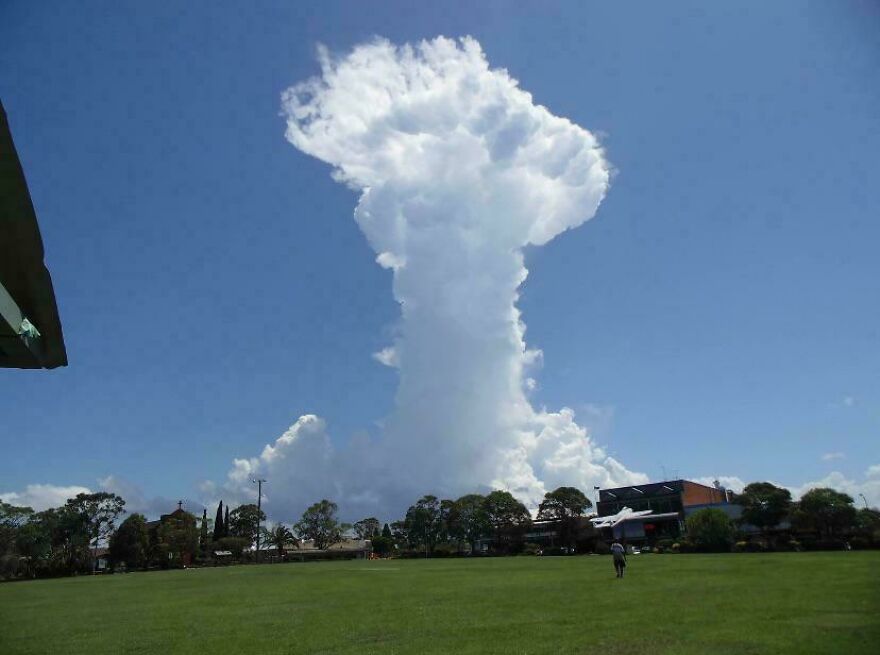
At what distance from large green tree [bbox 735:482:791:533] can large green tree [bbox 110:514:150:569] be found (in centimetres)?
8747

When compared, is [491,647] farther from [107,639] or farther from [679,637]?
[107,639]

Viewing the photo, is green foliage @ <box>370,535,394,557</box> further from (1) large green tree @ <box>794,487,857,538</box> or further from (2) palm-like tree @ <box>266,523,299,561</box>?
(1) large green tree @ <box>794,487,857,538</box>

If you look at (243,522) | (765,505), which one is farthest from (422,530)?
(765,505)

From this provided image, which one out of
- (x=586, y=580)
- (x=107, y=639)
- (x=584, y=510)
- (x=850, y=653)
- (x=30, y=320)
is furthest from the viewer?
(x=584, y=510)

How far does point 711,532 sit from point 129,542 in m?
82.7

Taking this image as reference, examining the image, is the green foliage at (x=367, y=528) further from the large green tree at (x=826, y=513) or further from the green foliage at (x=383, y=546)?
the large green tree at (x=826, y=513)

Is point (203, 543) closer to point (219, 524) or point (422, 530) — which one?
point (219, 524)

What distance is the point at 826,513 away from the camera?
61.5 m

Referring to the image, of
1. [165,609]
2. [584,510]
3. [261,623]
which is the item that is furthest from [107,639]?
[584,510]

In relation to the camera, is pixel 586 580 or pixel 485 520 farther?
pixel 485 520

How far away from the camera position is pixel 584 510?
8606cm

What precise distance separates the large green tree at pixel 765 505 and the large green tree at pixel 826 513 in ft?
20.9

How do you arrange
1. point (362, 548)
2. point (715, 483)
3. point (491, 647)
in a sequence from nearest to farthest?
point (491, 647) < point (715, 483) < point (362, 548)

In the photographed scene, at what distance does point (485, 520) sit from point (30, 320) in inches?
3777
